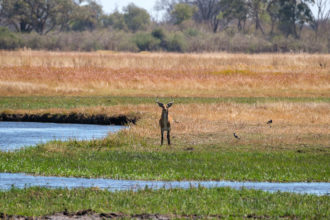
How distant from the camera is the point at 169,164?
15.9m

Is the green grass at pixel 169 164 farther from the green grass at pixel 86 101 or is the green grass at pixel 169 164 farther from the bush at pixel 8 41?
the bush at pixel 8 41

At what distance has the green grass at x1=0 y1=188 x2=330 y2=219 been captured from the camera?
35.1 feet

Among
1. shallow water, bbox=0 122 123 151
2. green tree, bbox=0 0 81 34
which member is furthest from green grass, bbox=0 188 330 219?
green tree, bbox=0 0 81 34

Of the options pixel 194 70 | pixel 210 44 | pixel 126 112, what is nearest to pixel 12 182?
pixel 126 112

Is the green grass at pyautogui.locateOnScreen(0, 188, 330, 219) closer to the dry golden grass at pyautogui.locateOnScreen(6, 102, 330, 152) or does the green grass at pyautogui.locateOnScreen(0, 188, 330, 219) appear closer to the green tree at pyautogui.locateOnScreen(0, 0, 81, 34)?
the dry golden grass at pyautogui.locateOnScreen(6, 102, 330, 152)

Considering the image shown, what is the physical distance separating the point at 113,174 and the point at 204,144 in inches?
216

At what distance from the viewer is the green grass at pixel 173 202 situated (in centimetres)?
1069

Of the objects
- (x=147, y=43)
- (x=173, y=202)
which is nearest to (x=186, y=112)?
(x=173, y=202)

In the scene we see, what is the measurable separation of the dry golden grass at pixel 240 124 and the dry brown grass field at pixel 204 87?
31 millimetres

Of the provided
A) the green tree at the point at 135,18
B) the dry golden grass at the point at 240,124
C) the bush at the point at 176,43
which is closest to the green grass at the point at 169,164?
the dry golden grass at the point at 240,124

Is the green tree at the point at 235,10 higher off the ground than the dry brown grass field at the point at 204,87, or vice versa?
the green tree at the point at 235,10

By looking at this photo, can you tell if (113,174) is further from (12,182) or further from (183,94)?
(183,94)

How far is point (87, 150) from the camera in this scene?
1864 centimetres

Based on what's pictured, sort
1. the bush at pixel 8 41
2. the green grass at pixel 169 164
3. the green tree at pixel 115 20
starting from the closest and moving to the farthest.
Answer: the green grass at pixel 169 164 → the bush at pixel 8 41 → the green tree at pixel 115 20
